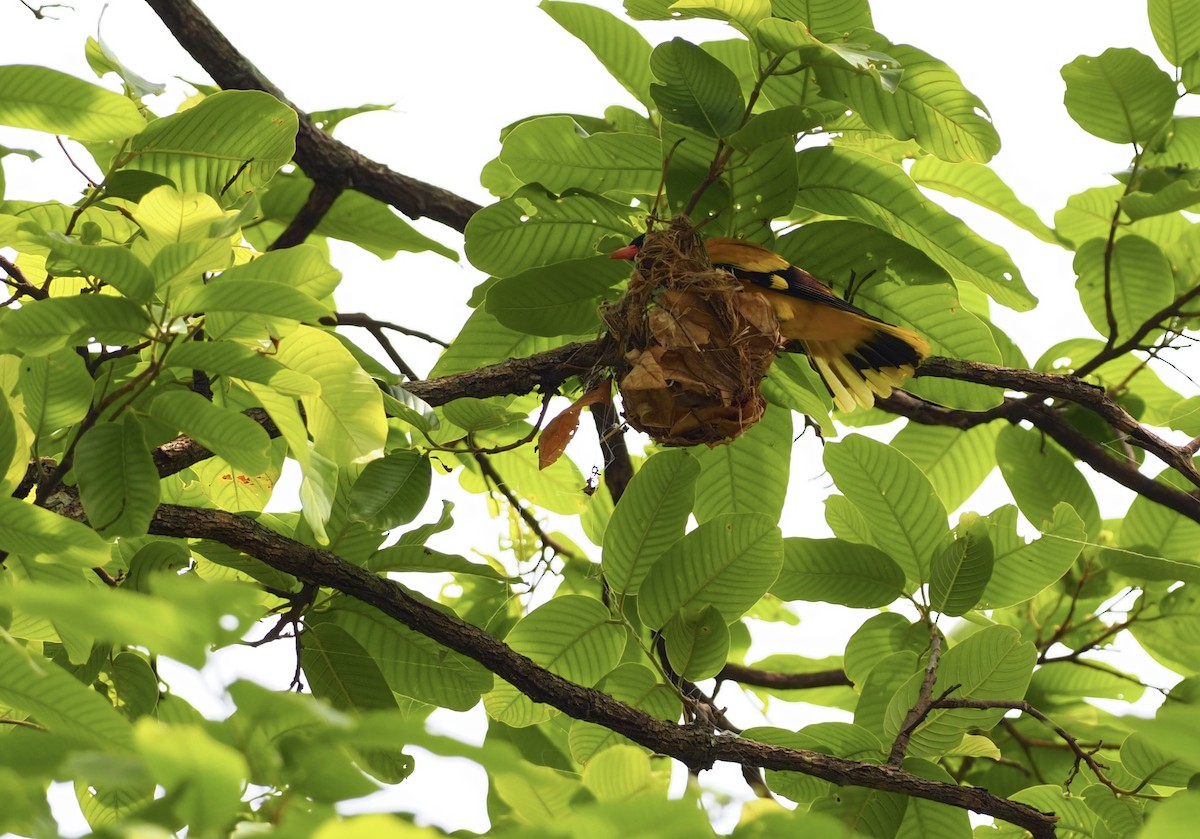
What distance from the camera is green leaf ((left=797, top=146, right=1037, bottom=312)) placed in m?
1.88

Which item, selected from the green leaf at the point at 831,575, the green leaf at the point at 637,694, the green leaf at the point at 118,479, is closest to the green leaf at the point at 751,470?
the green leaf at the point at 831,575

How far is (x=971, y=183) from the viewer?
2221 mm

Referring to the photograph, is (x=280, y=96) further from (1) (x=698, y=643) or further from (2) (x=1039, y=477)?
(2) (x=1039, y=477)

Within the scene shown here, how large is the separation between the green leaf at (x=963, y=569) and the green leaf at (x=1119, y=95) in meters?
0.91

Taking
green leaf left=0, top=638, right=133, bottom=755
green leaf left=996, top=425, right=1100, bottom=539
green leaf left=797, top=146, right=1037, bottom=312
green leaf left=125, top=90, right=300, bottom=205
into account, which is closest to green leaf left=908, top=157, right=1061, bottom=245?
green leaf left=797, top=146, right=1037, bottom=312

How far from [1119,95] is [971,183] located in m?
0.32

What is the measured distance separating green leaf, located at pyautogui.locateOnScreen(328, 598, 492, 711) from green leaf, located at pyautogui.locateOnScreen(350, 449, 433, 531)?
0.51 feet

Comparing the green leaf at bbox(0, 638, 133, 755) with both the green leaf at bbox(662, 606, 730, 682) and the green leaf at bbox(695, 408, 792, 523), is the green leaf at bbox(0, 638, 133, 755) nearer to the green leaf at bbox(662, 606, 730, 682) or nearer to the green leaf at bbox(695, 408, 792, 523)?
the green leaf at bbox(662, 606, 730, 682)

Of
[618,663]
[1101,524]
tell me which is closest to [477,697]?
[618,663]

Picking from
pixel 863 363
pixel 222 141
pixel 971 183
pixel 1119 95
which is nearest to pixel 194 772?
pixel 222 141

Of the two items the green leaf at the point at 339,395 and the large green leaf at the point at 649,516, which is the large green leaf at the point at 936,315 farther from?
the green leaf at the point at 339,395

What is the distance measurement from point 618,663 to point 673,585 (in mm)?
242

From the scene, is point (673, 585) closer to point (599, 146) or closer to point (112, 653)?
point (599, 146)

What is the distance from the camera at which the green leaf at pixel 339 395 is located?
1.42 meters
